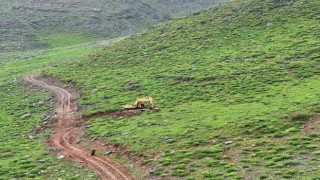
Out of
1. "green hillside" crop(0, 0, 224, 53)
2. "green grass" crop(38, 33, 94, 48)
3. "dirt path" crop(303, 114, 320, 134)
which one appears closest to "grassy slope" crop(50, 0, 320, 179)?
"dirt path" crop(303, 114, 320, 134)

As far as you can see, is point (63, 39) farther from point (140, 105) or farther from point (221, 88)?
point (140, 105)

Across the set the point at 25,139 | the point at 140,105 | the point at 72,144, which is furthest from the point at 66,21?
the point at 72,144

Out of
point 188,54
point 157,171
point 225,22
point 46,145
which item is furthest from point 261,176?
point 225,22

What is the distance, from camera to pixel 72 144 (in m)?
36.0

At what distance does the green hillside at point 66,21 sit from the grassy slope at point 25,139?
5456 centimetres

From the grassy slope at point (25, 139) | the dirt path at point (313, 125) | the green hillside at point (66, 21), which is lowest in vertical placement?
the grassy slope at point (25, 139)

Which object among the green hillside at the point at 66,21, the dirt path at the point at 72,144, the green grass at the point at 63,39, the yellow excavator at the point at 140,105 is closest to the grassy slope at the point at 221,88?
Result: the yellow excavator at the point at 140,105

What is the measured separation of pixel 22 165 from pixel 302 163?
713 inches

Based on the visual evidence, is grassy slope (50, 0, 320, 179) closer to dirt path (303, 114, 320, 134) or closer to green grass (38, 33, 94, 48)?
dirt path (303, 114, 320, 134)

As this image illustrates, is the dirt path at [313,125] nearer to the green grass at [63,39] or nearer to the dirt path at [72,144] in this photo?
the dirt path at [72,144]

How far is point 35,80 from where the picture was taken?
69.8 m

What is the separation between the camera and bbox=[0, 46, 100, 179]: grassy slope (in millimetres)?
29859

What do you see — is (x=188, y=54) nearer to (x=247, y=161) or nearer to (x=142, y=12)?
(x=247, y=161)

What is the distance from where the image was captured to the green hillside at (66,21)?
131 meters
